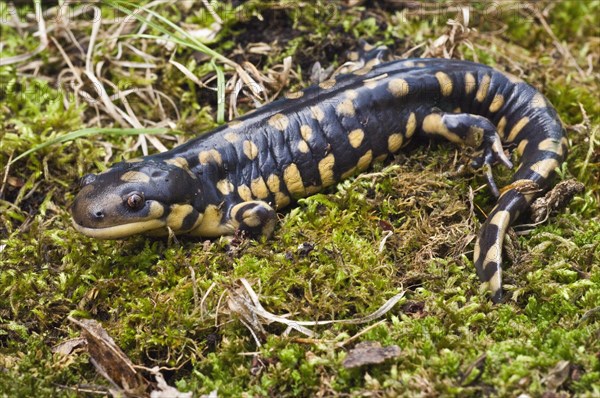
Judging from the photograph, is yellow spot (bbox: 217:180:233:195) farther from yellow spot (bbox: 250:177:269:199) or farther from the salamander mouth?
the salamander mouth

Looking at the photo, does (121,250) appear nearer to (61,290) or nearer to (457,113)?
(61,290)

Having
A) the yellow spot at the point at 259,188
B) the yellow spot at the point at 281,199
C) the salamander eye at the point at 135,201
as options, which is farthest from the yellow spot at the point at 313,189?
the salamander eye at the point at 135,201

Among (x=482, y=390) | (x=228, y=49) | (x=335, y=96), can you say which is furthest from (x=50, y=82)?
(x=482, y=390)

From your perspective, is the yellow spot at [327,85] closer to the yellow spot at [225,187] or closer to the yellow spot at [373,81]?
the yellow spot at [373,81]

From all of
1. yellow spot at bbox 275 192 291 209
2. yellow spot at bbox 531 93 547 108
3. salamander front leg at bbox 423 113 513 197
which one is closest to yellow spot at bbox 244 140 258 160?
yellow spot at bbox 275 192 291 209

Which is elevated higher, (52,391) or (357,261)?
(357,261)
